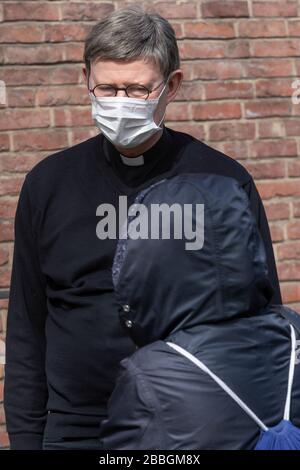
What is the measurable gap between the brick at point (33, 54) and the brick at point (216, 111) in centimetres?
67

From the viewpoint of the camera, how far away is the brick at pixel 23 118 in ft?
13.2

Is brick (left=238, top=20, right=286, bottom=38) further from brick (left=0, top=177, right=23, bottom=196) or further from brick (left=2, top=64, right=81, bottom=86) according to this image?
brick (left=0, top=177, right=23, bottom=196)

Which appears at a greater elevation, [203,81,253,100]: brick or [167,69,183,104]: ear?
[167,69,183,104]: ear

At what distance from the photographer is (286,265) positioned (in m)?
4.32

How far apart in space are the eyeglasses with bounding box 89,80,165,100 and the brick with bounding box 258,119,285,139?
1866 mm

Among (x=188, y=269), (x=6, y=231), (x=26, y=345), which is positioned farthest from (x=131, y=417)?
(x=6, y=231)

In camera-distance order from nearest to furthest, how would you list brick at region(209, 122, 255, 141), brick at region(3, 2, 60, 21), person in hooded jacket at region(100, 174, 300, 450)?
1. person in hooded jacket at region(100, 174, 300, 450)
2. brick at region(3, 2, 60, 21)
3. brick at region(209, 122, 255, 141)

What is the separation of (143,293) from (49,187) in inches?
32.3

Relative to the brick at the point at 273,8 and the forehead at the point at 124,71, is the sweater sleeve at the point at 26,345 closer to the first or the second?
the forehead at the point at 124,71

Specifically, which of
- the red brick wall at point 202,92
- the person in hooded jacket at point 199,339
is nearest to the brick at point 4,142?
the red brick wall at point 202,92

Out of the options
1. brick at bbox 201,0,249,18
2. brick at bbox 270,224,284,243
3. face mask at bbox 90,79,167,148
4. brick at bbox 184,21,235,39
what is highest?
brick at bbox 201,0,249,18

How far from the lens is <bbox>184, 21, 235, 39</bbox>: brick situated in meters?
4.22

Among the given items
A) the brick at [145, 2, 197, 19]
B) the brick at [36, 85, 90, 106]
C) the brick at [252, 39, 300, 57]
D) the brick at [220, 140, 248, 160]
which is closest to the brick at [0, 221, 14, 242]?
the brick at [36, 85, 90, 106]
